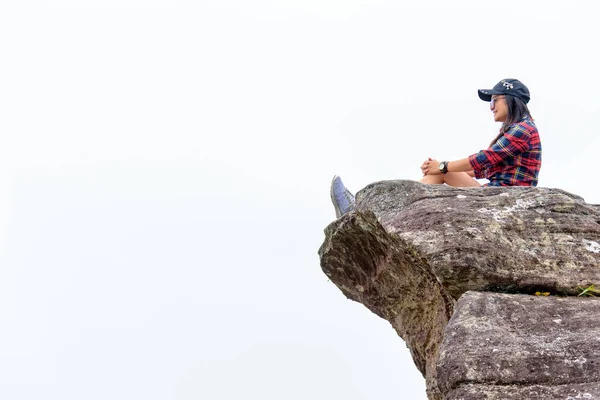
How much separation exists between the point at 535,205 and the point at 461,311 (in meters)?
2.57

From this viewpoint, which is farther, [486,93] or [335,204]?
[335,204]

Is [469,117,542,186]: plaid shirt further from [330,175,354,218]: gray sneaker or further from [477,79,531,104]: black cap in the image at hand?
[330,175,354,218]: gray sneaker

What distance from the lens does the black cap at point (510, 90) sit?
473 inches

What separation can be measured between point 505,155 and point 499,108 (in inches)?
35.5

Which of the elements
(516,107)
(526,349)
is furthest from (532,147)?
(526,349)

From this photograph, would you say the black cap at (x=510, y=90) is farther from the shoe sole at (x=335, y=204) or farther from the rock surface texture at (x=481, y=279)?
the shoe sole at (x=335, y=204)

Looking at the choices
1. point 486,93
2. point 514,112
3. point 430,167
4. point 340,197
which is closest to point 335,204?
point 340,197

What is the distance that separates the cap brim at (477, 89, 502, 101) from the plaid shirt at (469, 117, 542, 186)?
750 millimetres

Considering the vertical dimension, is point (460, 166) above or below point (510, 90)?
below

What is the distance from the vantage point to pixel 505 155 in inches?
455

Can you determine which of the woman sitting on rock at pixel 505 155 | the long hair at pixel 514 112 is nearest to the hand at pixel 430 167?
the woman sitting on rock at pixel 505 155

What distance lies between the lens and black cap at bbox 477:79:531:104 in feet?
39.4

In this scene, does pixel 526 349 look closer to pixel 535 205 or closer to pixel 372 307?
pixel 535 205

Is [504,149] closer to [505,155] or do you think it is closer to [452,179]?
[505,155]
